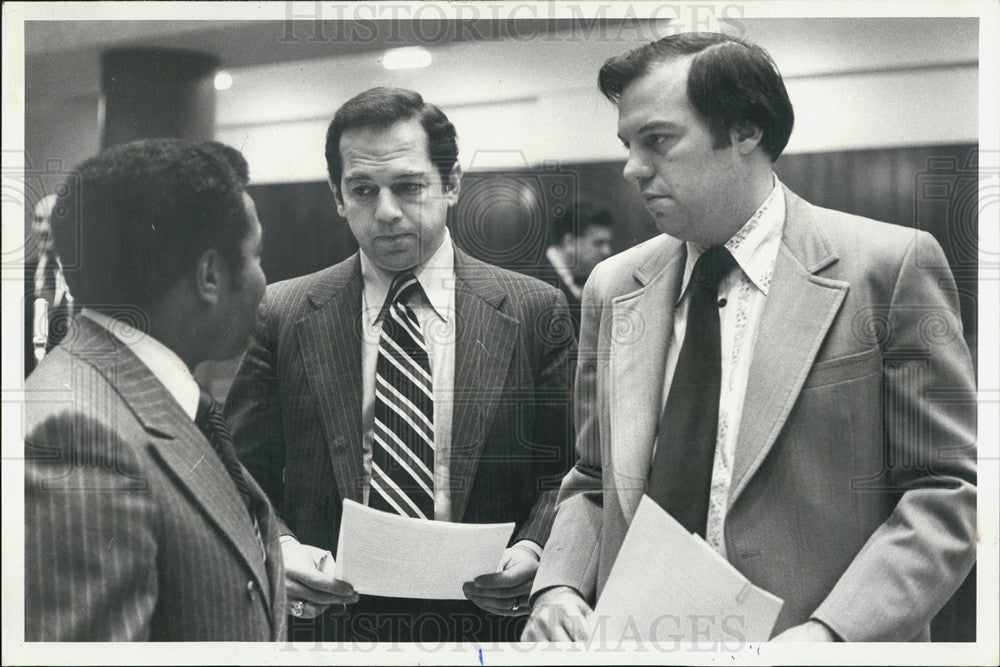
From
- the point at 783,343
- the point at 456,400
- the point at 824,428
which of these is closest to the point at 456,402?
the point at 456,400

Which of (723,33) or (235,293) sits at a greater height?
(723,33)

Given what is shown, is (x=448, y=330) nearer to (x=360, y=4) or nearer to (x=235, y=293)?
(x=235, y=293)

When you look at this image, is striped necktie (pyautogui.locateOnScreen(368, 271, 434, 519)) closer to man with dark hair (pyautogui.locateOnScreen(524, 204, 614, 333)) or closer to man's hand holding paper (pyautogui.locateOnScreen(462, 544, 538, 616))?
man's hand holding paper (pyautogui.locateOnScreen(462, 544, 538, 616))

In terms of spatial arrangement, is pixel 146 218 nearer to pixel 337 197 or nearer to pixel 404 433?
pixel 337 197

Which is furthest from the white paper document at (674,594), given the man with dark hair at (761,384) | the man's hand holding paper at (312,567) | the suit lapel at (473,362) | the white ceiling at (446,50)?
the white ceiling at (446,50)

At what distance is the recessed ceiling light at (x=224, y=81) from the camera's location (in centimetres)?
260

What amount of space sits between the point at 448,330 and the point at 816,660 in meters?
1.44

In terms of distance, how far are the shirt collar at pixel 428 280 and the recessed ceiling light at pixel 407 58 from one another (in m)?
0.52

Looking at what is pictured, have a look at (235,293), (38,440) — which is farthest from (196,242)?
(38,440)

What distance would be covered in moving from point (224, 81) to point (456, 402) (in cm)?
119

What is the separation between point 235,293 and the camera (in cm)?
255

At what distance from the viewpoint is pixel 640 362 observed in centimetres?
251

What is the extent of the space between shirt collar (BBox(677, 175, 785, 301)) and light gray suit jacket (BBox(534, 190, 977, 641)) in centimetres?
3

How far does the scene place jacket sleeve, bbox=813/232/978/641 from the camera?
8.01 feet
